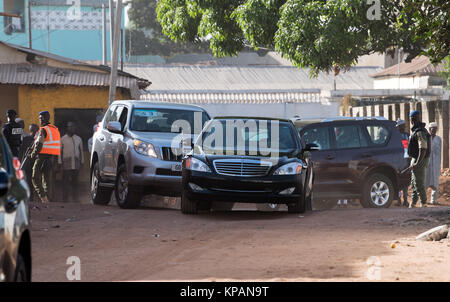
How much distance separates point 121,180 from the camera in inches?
644

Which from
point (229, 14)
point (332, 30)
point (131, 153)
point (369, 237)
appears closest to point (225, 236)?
point (369, 237)

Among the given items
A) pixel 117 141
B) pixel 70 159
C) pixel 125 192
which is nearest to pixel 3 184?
pixel 125 192

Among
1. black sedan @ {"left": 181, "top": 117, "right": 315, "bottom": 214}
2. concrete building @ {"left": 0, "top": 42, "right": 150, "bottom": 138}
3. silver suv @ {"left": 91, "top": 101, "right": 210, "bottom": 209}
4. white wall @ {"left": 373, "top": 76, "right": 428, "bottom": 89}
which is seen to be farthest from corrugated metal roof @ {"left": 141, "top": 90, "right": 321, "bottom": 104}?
black sedan @ {"left": 181, "top": 117, "right": 315, "bottom": 214}

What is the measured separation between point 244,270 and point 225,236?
3.08 meters

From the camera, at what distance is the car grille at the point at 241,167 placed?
1450 centimetres

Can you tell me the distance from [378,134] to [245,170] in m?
4.65

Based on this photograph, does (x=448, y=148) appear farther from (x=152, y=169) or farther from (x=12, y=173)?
(x=12, y=173)

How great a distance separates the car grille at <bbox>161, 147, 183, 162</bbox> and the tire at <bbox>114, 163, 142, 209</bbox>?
75 cm

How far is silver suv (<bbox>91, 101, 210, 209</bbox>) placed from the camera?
15820mm

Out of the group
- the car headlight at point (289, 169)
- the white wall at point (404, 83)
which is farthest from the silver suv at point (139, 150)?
the white wall at point (404, 83)

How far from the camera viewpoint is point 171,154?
1596 cm

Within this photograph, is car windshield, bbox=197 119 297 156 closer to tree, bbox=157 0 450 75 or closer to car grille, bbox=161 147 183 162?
car grille, bbox=161 147 183 162

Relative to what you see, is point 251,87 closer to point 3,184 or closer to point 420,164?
point 420,164

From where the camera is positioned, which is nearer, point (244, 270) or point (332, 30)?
point (244, 270)
